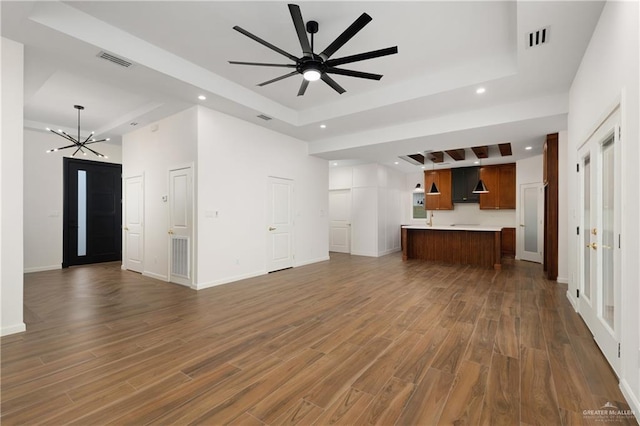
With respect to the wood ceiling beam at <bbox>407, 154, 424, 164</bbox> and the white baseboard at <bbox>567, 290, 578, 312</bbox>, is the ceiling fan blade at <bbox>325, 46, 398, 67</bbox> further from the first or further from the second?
the wood ceiling beam at <bbox>407, 154, 424, 164</bbox>

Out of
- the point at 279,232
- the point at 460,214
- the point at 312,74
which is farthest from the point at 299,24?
the point at 460,214

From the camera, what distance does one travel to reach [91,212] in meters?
7.58

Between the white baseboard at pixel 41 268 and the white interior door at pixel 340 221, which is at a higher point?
the white interior door at pixel 340 221

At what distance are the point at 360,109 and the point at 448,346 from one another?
13.4ft

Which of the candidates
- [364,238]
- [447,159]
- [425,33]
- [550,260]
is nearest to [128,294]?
[425,33]

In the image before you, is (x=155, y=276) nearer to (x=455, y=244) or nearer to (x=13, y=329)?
(x=13, y=329)

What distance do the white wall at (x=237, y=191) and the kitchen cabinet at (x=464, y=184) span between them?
5787 mm

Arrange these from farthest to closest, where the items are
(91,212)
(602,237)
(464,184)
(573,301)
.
A: 1. (464,184)
2. (91,212)
3. (573,301)
4. (602,237)

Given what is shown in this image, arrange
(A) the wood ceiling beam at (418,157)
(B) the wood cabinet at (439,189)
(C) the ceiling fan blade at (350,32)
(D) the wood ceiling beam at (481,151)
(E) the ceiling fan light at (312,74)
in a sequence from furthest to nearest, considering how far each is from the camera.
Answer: (B) the wood cabinet at (439,189)
(A) the wood ceiling beam at (418,157)
(D) the wood ceiling beam at (481,151)
(E) the ceiling fan light at (312,74)
(C) the ceiling fan blade at (350,32)

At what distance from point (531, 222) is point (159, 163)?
31.4 feet

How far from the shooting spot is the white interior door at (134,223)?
6277mm

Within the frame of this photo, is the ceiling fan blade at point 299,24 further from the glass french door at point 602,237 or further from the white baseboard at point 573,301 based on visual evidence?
the white baseboard at point 573,301

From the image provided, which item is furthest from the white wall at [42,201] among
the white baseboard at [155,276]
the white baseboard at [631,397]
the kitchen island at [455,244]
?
the white baseboard at [631,397]

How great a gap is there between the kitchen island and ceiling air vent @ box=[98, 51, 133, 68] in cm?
701
